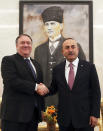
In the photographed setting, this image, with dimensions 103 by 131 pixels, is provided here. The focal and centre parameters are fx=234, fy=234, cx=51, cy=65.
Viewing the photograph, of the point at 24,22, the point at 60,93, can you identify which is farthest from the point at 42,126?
the point at 24,22

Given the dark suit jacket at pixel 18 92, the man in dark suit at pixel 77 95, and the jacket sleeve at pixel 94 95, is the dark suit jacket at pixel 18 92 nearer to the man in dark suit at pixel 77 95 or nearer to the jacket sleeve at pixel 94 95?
the man in dark suit at pixel 77 95

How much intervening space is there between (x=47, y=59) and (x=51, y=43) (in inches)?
13.7

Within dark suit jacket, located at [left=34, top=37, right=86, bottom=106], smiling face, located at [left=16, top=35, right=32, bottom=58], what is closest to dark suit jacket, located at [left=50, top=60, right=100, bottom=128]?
smiling face, located at [left=16, top=35, right=32, bottom=58]

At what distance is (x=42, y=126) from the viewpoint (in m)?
4.30

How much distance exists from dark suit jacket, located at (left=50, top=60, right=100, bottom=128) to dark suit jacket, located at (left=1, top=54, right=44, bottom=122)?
0.32 metres

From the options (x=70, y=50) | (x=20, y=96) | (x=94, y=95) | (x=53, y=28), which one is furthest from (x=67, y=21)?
(x=20, y=96)

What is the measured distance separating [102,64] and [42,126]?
71.9 inches

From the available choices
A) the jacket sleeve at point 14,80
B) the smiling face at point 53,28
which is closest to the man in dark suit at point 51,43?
the smiling face at point 53,28

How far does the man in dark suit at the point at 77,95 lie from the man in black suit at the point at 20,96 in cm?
27

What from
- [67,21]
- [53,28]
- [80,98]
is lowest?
[80,98]

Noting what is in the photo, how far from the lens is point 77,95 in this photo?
2662mm

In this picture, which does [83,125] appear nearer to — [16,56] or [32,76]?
[32,76]

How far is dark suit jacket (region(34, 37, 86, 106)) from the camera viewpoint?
15.9 feet

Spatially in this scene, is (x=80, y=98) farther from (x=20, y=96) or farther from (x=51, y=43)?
(x=51, y=43)
